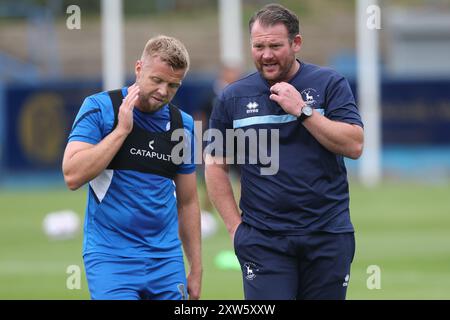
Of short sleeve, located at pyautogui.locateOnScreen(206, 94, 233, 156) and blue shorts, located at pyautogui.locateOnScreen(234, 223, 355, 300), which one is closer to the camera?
blue shorts, located at pyautogui.locateOnScreen(234, 223, 355, 300)

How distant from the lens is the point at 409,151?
32438mm

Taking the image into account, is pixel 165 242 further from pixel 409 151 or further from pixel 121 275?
pixel 409 151

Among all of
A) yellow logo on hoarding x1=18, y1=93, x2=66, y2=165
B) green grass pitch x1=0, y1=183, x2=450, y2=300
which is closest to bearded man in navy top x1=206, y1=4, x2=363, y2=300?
green grass pitch x1=0, y1=183, x2=450, y2=300

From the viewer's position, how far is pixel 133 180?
24.5 feet

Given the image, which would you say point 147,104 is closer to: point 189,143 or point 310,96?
point 189,143

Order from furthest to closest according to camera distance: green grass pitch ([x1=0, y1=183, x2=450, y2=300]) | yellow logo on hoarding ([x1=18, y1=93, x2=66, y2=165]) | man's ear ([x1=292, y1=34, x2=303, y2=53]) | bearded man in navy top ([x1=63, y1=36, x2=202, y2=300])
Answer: yellow logo on hoarding ([x1=18, y1=93, x2=66, y2=165]) → green grass pitch ([x1=0, y1=183, x2=450, y2=300]) → man's ear ([x1=292, y1=34, x2=303, y2=53]) → bearded man in navy top ([x1=63, y1=36, x2=202, y2=300])

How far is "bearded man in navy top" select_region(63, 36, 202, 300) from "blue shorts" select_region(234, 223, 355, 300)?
1.64 ft

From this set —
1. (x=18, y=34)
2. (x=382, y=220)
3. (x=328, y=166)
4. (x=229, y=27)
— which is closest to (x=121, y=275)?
(x=328, y=166)

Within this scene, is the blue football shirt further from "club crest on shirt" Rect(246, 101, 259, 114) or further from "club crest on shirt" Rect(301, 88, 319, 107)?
"club crest on shirt" Rect(301, 88, 319, 107)

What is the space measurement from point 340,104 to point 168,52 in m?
1.13

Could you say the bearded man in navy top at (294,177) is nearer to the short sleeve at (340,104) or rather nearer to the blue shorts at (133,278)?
the short sleeve at (340,104)

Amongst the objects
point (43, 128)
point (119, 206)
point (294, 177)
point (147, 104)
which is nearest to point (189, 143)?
point (147, 104)

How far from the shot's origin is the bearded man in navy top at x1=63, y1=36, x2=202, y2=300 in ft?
23.8

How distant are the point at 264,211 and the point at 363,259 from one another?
28.4 feet
